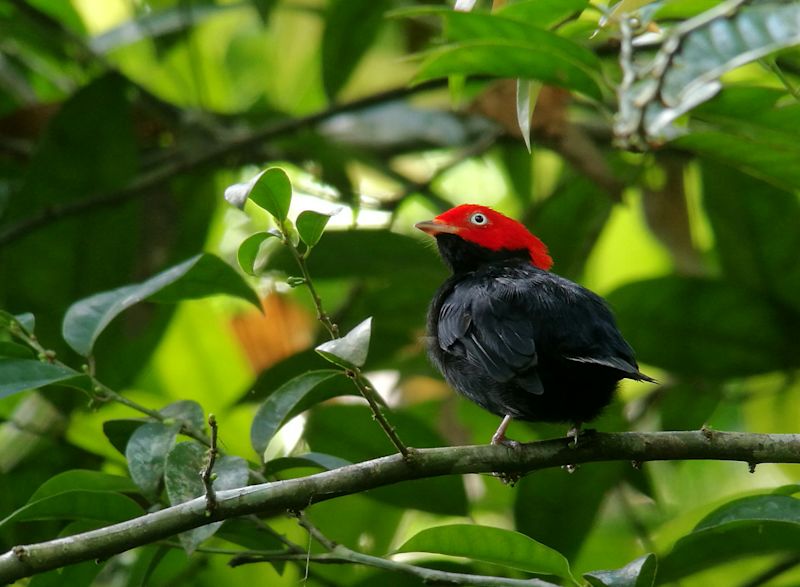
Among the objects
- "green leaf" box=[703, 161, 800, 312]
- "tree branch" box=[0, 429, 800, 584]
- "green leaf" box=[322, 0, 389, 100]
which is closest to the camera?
"tree branch" box=[0, 429, 800, 584]

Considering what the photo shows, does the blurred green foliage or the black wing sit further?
the black wing

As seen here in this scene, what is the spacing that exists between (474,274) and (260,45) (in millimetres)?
3714

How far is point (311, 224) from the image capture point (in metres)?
2.70

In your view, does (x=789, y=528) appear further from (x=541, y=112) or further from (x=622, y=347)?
(x=541, y=112)

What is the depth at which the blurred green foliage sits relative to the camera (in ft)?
10.1

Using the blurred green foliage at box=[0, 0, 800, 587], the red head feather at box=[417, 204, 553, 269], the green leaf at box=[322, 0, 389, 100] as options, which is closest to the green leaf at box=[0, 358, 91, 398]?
the blurred green foliage at box=[0, 0, 800, 587]

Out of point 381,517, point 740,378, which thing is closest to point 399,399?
point 381,517

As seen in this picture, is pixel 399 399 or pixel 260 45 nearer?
pixel 399 399

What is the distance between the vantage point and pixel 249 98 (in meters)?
7.03

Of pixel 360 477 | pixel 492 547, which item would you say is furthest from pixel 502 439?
pixel 360 477

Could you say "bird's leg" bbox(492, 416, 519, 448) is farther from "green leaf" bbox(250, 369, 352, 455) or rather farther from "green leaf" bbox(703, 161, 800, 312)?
"green leaf" bbox(703, 161, 800, 312)

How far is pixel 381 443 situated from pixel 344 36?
82.4 inches

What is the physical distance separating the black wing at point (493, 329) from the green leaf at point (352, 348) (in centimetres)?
90

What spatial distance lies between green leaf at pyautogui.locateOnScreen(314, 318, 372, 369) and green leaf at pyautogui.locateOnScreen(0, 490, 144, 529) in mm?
934
